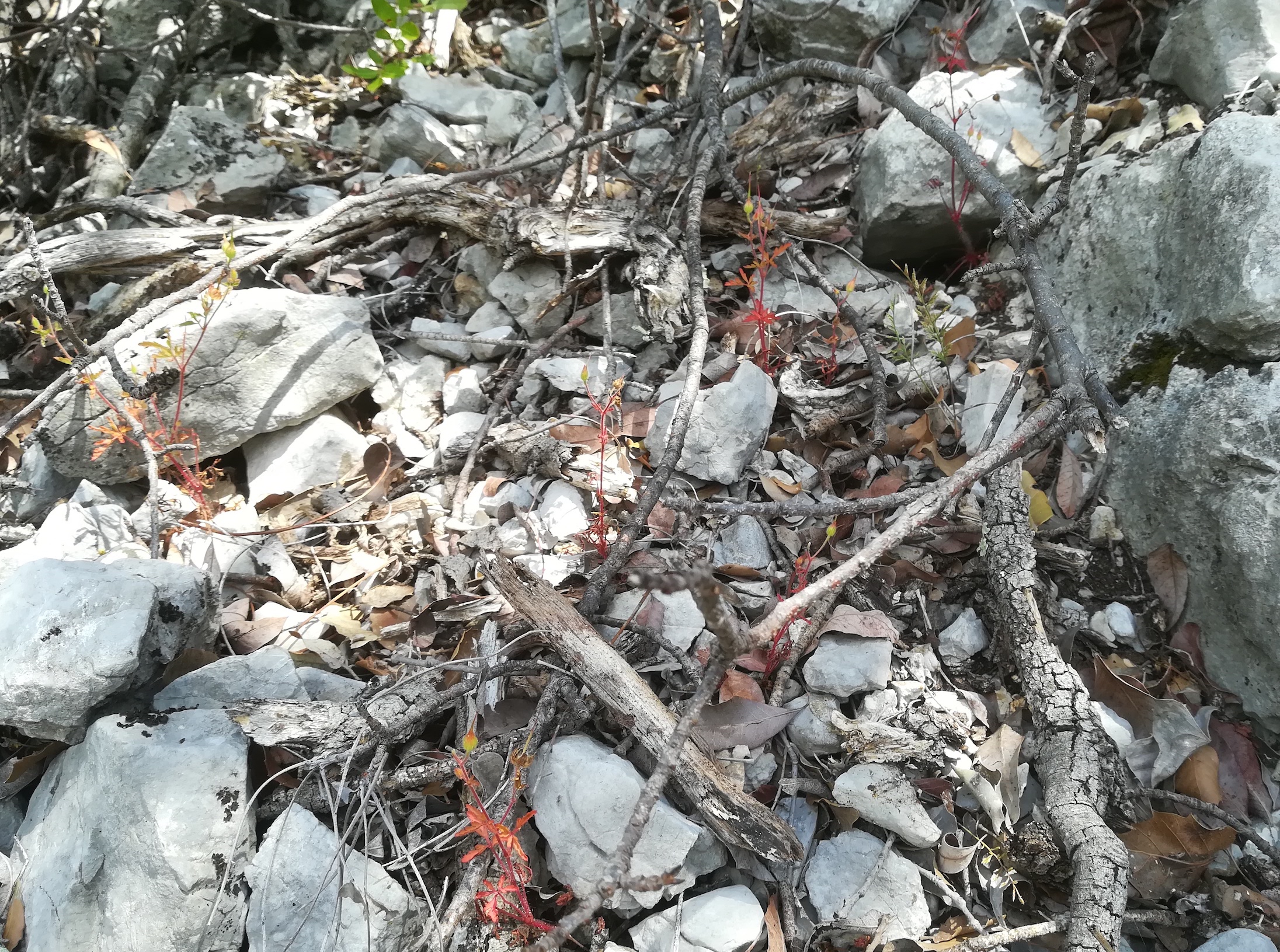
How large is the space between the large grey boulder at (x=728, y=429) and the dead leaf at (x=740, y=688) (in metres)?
0.65

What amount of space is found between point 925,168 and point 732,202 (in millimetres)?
693

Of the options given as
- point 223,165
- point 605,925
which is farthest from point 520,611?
point 223,165

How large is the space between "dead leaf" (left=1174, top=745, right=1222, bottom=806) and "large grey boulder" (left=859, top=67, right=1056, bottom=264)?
68.1 inches

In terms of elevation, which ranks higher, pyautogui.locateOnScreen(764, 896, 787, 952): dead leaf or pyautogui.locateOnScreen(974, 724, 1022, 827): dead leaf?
pyautogui.locateOnScreen(974, 724, 1022, 827): dead leaf

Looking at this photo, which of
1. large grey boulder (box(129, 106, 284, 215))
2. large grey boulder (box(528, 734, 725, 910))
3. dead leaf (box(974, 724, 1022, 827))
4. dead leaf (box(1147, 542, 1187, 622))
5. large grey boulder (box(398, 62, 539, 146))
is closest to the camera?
large grey boulder (box(528, 734, 725, 910))

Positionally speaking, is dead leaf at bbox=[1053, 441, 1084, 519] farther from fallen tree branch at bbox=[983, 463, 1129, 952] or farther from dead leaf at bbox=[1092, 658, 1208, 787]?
dead leaf at bbox=[1092, 658, 1208, 787]

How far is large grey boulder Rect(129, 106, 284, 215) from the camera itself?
3.38m

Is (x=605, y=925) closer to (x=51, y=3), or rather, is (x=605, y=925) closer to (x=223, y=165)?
(x=223, y=165)

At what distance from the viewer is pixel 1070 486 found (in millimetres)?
2279

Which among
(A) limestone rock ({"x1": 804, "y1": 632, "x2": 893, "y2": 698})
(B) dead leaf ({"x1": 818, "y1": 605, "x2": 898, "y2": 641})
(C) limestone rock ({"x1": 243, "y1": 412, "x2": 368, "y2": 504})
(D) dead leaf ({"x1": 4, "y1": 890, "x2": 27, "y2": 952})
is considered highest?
(C) limestone rock ({"x1": 243, "y1": 412, "x2": 368, "y2": 504})

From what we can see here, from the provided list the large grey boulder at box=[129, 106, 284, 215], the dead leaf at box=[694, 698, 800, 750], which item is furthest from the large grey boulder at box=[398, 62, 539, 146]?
the dead leaf at box=[694, 698, 800, 750]

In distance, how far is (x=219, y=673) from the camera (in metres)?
2.06

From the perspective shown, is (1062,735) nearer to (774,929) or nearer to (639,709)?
(774,929)

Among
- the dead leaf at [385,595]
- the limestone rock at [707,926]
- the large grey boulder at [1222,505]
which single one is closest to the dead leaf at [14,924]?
the dead leaf at [385,595]
